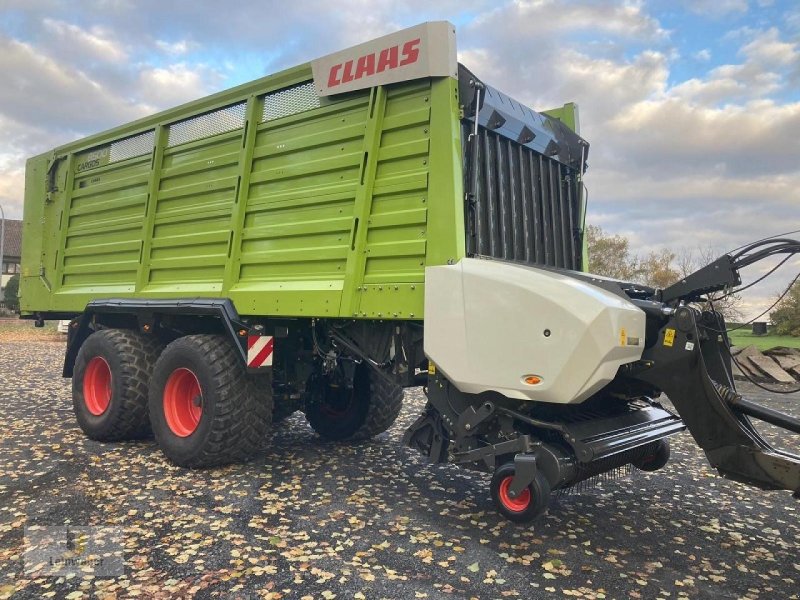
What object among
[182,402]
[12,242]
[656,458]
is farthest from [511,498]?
[12,242]

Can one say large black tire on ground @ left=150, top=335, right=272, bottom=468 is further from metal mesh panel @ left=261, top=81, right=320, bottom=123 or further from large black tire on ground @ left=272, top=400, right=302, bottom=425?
metal mesh panel @ left=261, top=81, right=320, bottom=123

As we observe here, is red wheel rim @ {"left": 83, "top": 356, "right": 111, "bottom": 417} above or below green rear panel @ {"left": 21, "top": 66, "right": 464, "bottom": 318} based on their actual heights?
below

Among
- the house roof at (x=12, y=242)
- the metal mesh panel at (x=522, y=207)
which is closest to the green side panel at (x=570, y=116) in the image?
the metal mesh panel at (x=522, y=207)

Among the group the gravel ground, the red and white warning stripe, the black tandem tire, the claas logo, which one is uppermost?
the claas logo

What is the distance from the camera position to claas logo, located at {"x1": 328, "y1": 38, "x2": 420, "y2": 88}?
160 inches

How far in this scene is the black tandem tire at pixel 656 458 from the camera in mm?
4379

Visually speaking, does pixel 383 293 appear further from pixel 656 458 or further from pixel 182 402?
pixel 182 402

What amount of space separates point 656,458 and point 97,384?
5.47m

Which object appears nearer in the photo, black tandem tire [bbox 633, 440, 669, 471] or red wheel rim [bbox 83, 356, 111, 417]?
black tandem tire [bbox 633, 440, 669, 471]

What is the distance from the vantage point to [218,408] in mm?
4867

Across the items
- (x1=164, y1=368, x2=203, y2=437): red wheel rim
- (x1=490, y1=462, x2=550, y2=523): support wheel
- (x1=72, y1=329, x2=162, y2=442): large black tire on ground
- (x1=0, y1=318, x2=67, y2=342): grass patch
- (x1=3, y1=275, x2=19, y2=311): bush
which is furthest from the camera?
(x1=3, y1=275, x2=19, y2=311): bush

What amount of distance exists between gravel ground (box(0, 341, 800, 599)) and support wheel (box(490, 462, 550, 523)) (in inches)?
9.0

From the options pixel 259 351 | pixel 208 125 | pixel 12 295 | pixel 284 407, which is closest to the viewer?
pixel 259 351

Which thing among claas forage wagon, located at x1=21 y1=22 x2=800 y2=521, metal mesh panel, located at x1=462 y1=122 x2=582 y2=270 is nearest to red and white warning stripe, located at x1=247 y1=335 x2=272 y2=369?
claas forage wagon, located at x1=21 y1=22 x2=800 y2=521
